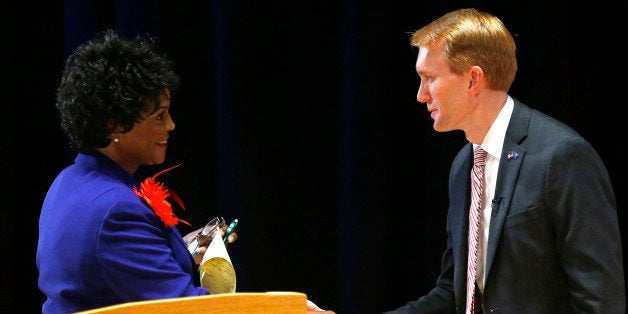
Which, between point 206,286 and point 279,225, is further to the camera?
point 279,225

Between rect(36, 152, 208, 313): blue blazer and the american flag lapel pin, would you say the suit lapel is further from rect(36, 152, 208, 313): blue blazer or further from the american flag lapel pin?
rect(36, 152, 208, 313): blue blazer

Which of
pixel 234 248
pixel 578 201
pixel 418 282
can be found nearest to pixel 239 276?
pixel 234 248

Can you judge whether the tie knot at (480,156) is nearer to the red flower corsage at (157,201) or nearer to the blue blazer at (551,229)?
the blue blazer at (551,229)

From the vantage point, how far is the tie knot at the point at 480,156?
1843mm

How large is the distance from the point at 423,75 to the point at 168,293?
2.42ft

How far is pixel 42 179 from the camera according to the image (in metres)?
2.77

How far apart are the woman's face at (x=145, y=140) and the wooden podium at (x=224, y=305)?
0.52 meters

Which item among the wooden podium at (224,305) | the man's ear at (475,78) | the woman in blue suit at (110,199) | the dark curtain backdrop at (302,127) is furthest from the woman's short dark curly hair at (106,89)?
the dark curtain backdrop at (302,127)

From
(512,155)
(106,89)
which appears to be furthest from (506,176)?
(106,89)

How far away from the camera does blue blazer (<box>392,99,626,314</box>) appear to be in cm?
160

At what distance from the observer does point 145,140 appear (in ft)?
5.76

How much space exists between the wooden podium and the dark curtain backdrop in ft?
4.08

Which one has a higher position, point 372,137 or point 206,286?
point 372,137

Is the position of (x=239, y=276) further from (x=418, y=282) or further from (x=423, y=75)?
(x=423, y=75)
